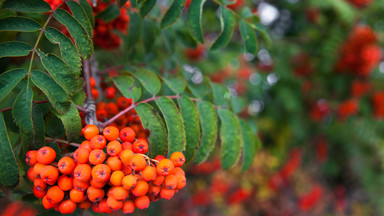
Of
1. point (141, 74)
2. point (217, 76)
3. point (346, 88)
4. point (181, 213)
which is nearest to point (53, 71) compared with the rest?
point (141, 74)

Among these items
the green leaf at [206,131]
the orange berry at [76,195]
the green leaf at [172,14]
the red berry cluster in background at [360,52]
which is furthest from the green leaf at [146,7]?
the red berry cluster in background at [360,52]

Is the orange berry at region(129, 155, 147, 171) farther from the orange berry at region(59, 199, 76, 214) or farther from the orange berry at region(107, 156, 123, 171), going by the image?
the orange berry at region(59, 199, 76, 214)

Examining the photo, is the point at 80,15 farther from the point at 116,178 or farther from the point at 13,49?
the point at 116,178

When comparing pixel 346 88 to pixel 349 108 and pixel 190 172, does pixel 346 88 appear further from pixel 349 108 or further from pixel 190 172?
pixel 190 172

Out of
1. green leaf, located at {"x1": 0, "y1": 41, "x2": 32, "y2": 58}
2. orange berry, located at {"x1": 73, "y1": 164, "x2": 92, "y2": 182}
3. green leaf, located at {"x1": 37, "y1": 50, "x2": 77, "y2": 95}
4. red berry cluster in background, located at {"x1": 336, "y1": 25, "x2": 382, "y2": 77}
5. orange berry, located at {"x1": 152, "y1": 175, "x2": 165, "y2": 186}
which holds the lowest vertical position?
red berry cluster in background, located at {"x1": 336, "y1": 25, "x2": 382, "y2": 77}

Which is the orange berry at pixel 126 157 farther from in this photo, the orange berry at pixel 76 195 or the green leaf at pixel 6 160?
the green leaf at pixel 6 160

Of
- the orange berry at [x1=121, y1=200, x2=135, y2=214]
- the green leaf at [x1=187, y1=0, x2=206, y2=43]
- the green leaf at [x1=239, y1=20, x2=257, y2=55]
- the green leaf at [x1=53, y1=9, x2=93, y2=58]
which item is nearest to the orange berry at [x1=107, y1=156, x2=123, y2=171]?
the orange berry at [x1=121, y1=200, x2=135, y2=214]
